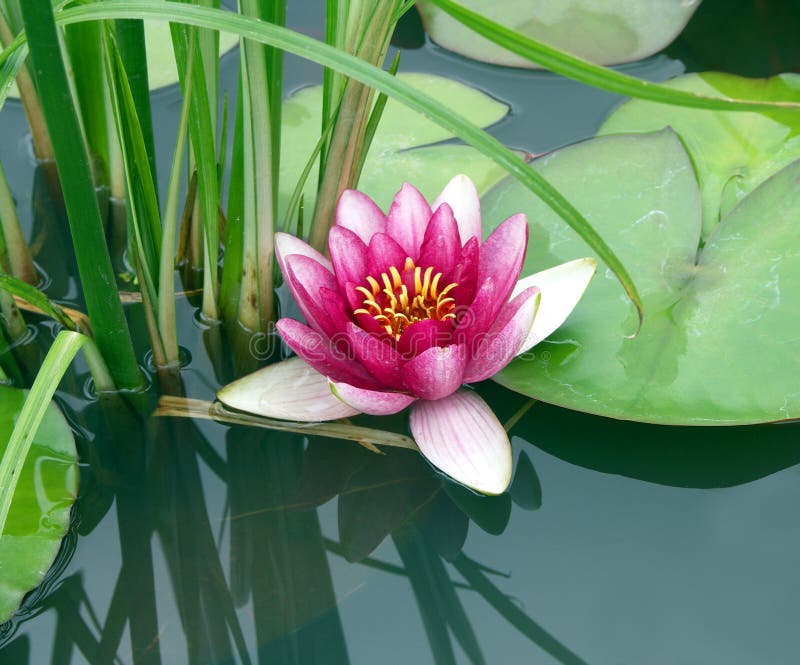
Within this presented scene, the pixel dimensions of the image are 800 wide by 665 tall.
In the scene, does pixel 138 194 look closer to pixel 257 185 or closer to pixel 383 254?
pixel 257 185

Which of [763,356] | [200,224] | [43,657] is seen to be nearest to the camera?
[43,657]

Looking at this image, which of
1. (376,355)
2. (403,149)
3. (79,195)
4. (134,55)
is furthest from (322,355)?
(403,149)

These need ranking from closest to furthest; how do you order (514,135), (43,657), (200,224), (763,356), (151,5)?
(151,5) < (43,657) < (763,356) < (200,224) < (514,135)

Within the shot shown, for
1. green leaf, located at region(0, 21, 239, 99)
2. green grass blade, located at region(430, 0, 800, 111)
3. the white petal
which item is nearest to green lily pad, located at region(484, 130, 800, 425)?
the white petal

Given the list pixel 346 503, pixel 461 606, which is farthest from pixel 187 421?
pixel 461 606

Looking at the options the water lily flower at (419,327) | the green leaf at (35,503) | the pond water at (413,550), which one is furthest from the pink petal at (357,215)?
the green leaf at (35,503)

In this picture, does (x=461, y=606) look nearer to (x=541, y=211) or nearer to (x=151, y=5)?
(x=541, y=211)
